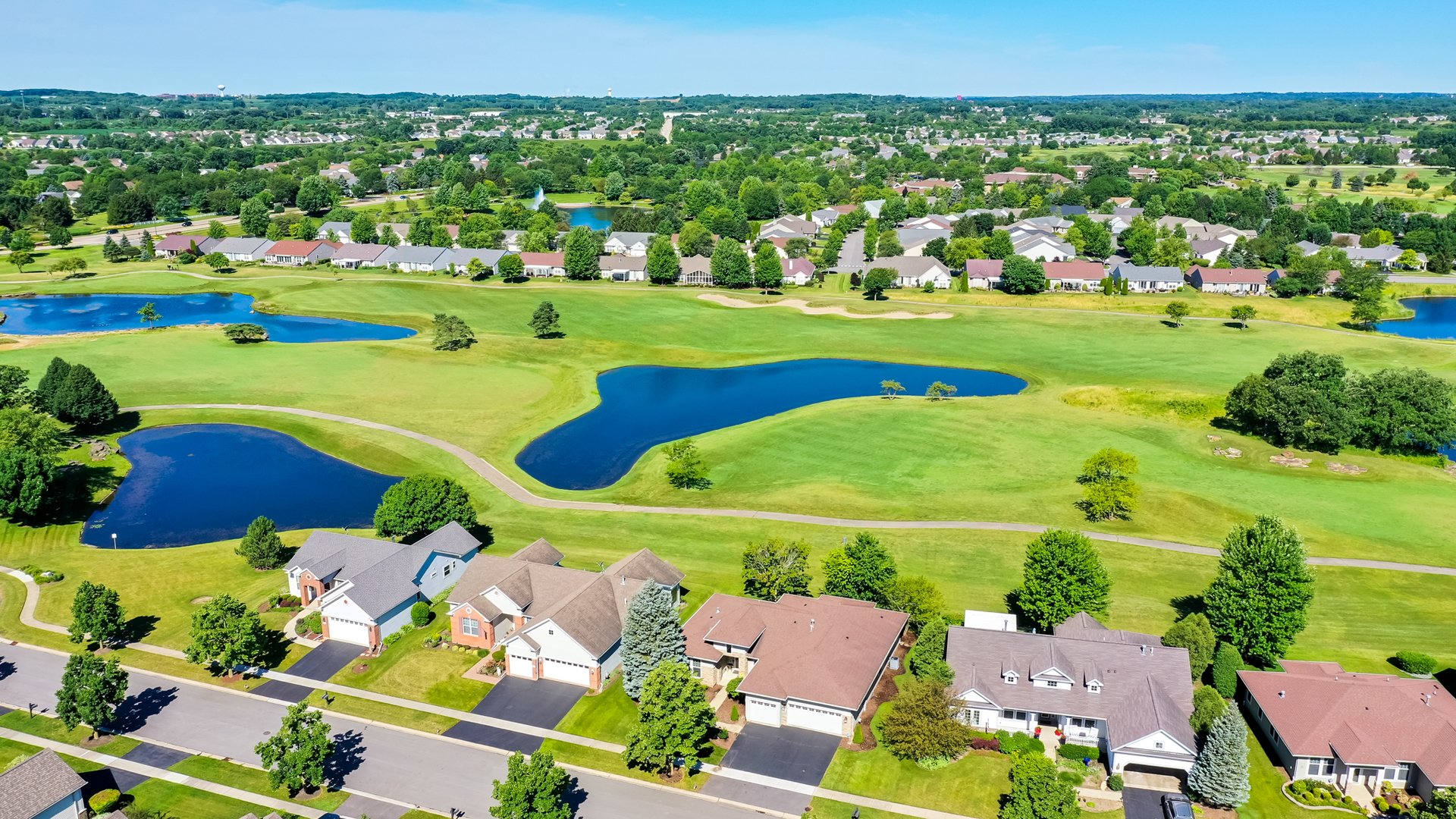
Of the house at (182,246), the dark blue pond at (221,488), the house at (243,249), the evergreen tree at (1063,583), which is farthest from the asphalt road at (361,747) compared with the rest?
the house at (182,246)

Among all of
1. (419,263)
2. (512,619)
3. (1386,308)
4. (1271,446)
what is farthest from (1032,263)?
(512,619)

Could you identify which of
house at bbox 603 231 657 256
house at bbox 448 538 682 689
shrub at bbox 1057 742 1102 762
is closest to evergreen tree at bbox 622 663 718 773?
house at bbox 448 538 682 689

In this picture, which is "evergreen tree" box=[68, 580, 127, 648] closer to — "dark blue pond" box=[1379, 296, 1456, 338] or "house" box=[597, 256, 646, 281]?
"house" box=[597, 256, 646, 281]

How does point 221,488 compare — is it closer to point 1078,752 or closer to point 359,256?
point 1078,752

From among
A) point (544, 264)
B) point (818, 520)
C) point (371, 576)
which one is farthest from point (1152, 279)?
point (371, 576)

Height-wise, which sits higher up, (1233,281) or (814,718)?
(1233,281)

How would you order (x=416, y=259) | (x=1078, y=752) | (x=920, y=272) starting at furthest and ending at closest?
1. (x=416, y=259)
2. (x=920, y=272)
3. (x=1078, y=752)

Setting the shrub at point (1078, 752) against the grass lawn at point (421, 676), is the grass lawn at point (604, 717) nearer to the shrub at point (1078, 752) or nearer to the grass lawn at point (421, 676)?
the grass lawn at point (421, 676)

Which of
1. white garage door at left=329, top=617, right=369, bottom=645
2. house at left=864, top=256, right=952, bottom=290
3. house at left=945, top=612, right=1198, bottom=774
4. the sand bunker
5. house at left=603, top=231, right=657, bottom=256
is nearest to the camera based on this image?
house at left=945, top=612, right=1198, bottom=774
